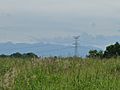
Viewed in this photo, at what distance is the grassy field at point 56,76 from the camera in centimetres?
841

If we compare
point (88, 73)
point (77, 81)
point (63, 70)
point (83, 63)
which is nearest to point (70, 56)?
point (83, 63)

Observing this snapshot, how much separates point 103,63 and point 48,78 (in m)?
3.66

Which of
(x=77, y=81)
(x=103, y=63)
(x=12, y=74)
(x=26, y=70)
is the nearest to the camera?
(x=12, y=74)

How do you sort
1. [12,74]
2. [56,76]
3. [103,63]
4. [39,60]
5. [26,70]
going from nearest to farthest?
[12,74], [56,76], [26,70], [39,60], [103,63]

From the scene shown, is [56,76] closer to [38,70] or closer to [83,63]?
[38,70]

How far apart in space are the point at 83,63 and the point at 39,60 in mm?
1247

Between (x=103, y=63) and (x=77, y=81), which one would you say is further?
(x=103, y=63)

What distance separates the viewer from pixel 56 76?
9727 millimetres

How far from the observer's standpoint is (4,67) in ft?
35.4

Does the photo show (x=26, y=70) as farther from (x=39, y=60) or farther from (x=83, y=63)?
(x=83, y=63)

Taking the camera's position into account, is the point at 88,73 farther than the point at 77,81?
Yes

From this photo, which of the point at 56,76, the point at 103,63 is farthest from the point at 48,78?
the point at 103,63

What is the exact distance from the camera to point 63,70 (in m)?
10.9

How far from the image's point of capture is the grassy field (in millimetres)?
8406
